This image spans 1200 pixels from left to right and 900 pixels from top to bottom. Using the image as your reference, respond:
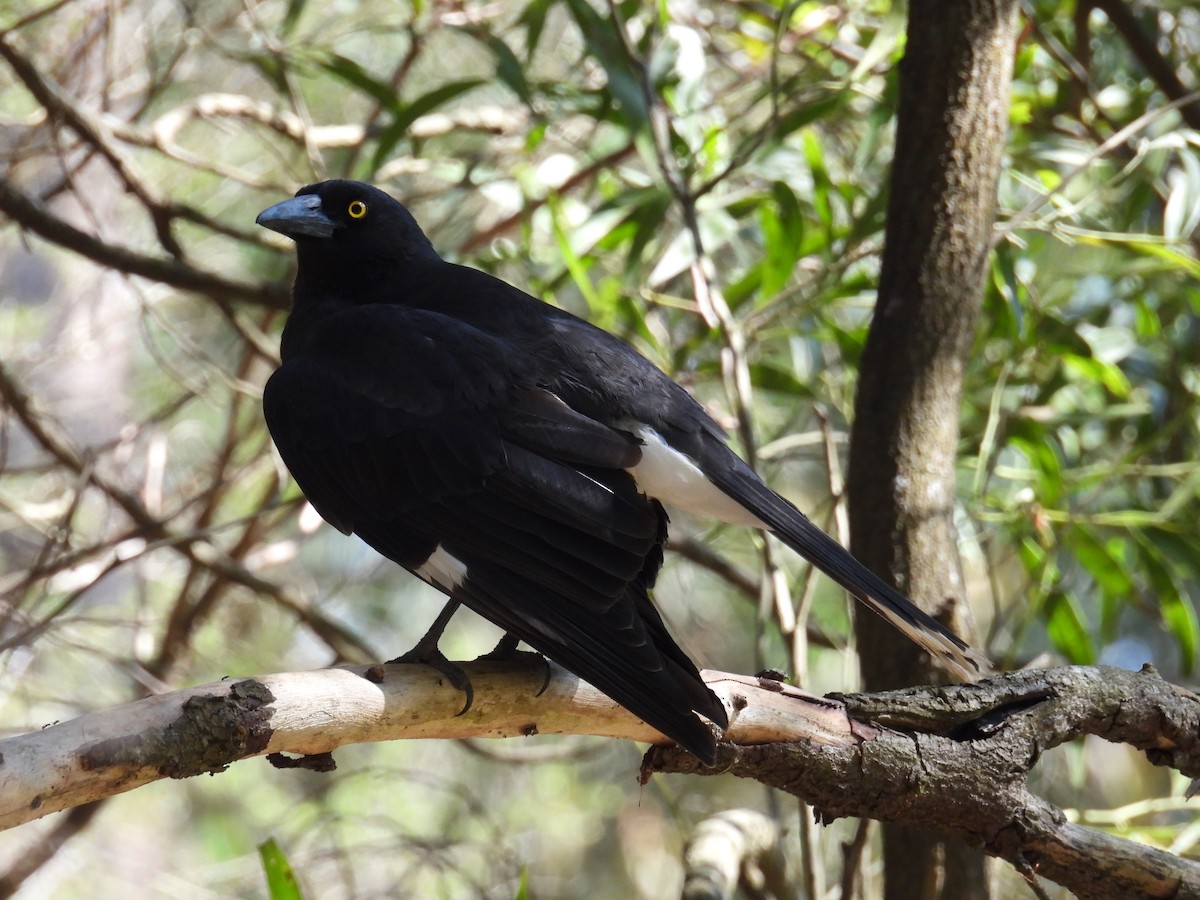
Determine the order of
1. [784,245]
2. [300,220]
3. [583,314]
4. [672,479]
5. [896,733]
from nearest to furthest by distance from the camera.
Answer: [896,733]
[672,479]
[300,220]
[784,245]
[583,314]

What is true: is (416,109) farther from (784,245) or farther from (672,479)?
(672,479)

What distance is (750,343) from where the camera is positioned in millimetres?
3781

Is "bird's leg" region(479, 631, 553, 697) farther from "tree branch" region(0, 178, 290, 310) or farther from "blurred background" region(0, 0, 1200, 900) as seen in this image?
"tree branch" region(0, 178, 290, 310)

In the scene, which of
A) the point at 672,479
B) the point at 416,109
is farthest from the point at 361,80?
the point at 672,479

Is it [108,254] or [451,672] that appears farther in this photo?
[108,254]

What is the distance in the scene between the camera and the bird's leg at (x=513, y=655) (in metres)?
2.14

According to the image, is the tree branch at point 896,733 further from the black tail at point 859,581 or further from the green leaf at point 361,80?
the green leaf at point 361,80

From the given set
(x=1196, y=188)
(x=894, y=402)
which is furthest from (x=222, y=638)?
(x=1196, y=188)

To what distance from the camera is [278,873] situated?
2.21 m

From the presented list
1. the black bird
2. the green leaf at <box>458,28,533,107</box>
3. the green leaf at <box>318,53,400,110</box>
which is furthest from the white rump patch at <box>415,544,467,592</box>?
the green leaf at <box>318,53,400,110</box>

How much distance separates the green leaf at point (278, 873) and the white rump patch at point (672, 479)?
914mm

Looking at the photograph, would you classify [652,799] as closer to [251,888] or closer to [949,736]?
[251,888]

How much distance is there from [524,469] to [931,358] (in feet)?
2.94

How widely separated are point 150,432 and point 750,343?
2532mm
